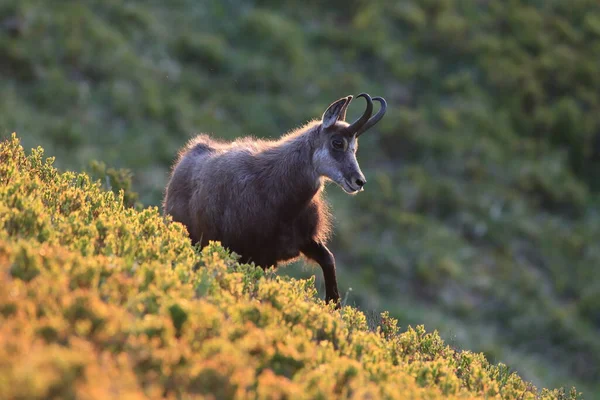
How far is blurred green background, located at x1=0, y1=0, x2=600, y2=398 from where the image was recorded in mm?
18391

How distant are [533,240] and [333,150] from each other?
11473mm

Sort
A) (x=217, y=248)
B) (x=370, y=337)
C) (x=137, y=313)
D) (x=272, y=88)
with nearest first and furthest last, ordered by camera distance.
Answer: (x=137, y=313)
(x=370, y=337)
(x=217, y=248)
(x=272, y=88)

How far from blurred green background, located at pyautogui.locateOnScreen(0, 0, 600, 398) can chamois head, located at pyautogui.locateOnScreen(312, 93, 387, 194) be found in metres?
6.25

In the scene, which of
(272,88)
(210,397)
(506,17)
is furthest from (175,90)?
(210,397)

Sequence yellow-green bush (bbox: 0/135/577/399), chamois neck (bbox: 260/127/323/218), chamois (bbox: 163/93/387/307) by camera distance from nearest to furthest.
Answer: yellow-green bush (bbox: 0/135/577/399) → chamois (bbox: 163/93/387/307) → chamois neck (bbox: 260/127/323/218)

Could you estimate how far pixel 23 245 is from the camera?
518cm

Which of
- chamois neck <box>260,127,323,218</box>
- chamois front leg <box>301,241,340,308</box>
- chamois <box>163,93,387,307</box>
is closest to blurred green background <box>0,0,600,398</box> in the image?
chamois front leg <box>301,241,340,308</box>

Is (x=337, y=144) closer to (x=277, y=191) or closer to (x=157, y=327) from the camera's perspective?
(x=277, y=191)

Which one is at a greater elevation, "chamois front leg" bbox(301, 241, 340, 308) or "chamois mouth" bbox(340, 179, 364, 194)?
"chamois mouth" bbox(340, 179, 364, 194)

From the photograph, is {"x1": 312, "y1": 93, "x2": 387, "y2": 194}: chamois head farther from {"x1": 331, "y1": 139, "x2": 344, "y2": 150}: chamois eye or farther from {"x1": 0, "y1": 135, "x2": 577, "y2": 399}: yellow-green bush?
{"x1": 0, "y1": 135, "x2": 577, "y2": 399}: yellow-green bush

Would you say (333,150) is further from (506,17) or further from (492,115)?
(506,17)

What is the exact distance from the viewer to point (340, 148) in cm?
1030

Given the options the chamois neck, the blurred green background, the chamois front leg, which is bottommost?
the chamois front leg

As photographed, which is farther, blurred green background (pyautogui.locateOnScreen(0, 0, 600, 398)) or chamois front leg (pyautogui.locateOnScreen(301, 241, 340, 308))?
blurred green background (pyautogui.locateOnScreen(0, 0, 600, 398))
